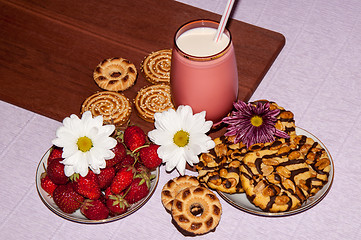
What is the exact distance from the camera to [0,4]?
169cm

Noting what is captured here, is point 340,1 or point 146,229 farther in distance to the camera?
point 340,1

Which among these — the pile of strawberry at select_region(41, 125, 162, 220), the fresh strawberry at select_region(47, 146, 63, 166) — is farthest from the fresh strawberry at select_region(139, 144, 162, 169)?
the fresh strawberry at select_region(47, 146, 63, 166)

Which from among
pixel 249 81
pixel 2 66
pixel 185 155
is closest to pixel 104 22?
pixel 2 66

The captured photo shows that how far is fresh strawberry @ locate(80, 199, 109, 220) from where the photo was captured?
1252 mm

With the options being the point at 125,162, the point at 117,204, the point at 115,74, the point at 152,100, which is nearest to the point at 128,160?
the point at 125,162

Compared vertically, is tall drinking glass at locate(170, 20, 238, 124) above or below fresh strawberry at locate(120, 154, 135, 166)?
above

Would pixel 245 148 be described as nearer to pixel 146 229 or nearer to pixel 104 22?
pixel 146 229

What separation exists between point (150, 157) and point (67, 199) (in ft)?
0.73

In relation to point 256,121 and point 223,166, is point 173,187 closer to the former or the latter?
point 223,166

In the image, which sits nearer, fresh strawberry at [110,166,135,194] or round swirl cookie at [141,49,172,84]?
fresh strawberry at [110,166,135,194]

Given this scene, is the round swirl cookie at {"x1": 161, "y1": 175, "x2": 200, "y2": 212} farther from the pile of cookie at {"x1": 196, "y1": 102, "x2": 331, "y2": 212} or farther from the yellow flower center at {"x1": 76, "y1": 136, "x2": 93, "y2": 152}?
the yellow flower center at {"x1": 76, "y1": 136, "x2": 93, "y2": 152}

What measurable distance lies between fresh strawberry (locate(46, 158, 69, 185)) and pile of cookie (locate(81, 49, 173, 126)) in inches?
7.8

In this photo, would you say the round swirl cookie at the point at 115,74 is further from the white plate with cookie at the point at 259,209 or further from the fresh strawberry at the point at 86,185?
the white plate with cookie at the point at 259,209

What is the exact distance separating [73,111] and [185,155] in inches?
15.2
